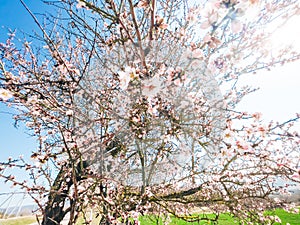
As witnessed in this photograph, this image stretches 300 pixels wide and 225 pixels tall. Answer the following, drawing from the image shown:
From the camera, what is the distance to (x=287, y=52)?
3.51 m

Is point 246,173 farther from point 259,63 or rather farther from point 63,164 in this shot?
point 63,164

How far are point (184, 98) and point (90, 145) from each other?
1.42 meters

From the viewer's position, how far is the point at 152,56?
10.3 ft

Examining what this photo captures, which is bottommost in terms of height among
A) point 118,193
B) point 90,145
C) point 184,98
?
point 118,193

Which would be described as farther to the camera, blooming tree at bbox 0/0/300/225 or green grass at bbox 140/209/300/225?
green grass at bbox 140/209/300/225

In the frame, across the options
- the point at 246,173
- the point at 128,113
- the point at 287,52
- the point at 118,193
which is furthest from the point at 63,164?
the point at 287,52

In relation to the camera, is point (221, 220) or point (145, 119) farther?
point (221, 220)

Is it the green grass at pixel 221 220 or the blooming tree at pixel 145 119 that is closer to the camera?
the blooming tree at pixel 145 119

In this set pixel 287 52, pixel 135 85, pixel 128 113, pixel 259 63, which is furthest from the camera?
pixel 287 52

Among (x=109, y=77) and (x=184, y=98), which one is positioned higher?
(x=109, y=77)

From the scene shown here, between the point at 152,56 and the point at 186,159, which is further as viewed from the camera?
the point at 186,159

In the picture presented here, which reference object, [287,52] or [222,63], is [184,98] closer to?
[222,63]

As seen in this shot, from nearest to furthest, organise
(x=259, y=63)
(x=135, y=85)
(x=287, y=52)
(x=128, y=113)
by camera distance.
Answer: (x=135, y=85) → (x=128, y=113) → (x=259, y=63) → (x=287, y=52)

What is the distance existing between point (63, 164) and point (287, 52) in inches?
158
